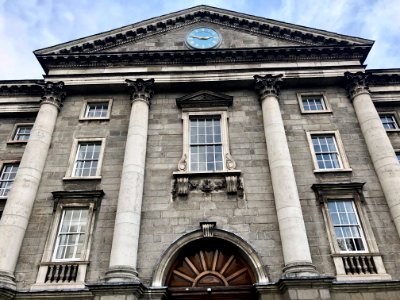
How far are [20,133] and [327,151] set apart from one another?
17.6 m

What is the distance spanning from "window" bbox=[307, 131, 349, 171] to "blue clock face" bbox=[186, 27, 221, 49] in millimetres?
8415

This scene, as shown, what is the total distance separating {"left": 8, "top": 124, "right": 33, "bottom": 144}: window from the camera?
19.7m

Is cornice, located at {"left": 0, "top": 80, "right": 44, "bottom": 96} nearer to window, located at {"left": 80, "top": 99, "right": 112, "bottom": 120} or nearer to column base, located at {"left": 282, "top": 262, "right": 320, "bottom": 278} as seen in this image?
window, located at {"left": 80, "top": 99, "right": 112, "bottom": 120}

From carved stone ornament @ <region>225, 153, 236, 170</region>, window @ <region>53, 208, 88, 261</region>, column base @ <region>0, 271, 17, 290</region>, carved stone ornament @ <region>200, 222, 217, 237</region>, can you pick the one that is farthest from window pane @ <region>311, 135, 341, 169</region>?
column base @ <region>0, 271, 17, 290</region>

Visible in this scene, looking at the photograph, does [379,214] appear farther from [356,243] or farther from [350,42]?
[350,42]

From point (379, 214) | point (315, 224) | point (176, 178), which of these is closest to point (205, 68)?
point (176, 178)

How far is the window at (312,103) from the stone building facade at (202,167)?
9 centimetres

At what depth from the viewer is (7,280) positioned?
43.0 feet

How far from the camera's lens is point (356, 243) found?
1422cm

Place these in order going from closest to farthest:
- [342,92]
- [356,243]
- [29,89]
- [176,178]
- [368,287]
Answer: [368,287] < [356,243] < [176,178] < [342,92] < [29,89]

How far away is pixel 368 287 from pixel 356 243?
74.8 inches

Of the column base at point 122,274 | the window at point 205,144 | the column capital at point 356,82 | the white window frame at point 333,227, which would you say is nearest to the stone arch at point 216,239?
the column base at point 122,274

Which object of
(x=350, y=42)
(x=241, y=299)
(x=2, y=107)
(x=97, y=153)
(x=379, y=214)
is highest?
(x=350, y=42)

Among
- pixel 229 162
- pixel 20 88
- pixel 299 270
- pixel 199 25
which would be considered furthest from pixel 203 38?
pixel 299 270
